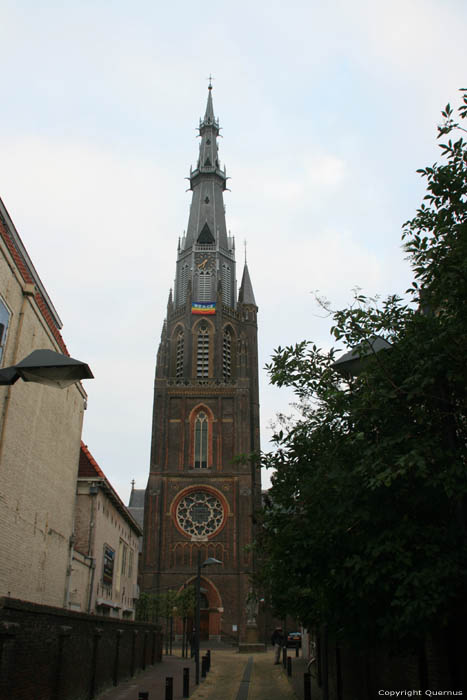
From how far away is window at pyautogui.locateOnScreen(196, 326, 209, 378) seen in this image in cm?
5953

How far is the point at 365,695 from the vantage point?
1174 centimetres

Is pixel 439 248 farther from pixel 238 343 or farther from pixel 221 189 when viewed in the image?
pixel 221 189

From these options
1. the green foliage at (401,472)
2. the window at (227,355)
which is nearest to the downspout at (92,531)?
the green foliage at (401,472)

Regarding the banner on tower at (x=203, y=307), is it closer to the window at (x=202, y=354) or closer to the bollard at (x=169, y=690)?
the window at (x=202, y=354)

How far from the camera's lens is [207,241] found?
6788 cm

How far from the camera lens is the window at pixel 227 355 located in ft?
197

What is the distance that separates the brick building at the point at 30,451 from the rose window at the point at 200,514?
3258 centimetres

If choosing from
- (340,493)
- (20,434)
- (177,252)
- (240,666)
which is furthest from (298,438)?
(177,252)

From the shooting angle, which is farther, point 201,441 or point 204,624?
point 201,441

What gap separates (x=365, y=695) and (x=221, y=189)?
67431 mm

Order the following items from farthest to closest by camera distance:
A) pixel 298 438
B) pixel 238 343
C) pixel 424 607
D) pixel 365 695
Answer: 1. pixel 238 343
2. pixel 365 695
3. pixel 298 438
4. pixel 424 607

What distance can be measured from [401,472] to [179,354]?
54.9 metres

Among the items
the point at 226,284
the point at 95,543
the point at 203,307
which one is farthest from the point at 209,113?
the point at 95,543

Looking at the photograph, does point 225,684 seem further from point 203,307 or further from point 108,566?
point 203,307
